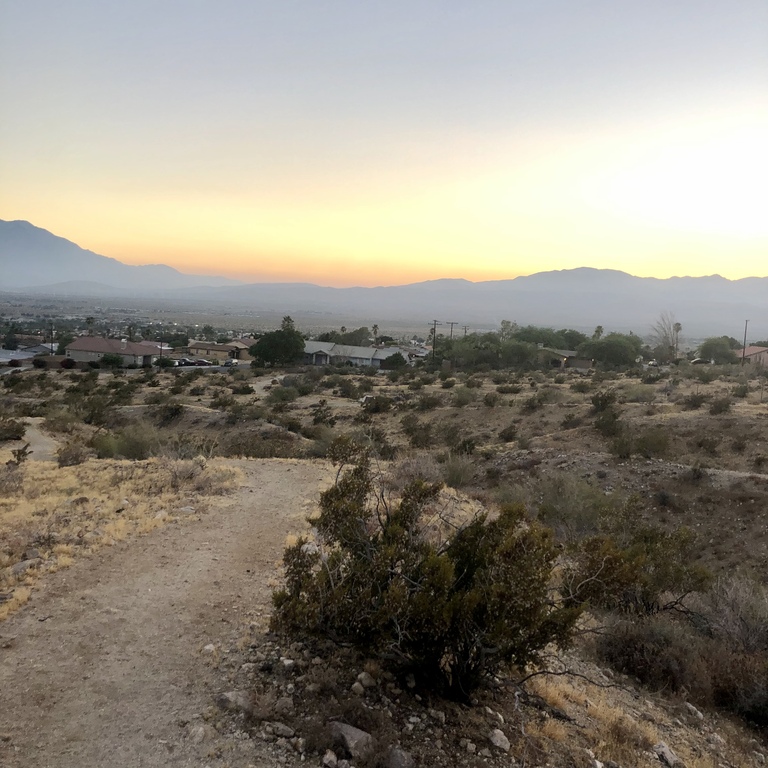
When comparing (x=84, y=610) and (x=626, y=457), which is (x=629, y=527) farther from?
(x=84, y=610)

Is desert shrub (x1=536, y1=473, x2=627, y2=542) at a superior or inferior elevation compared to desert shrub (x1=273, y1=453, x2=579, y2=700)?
inferior

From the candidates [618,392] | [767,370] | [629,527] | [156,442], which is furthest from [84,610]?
[767,370]

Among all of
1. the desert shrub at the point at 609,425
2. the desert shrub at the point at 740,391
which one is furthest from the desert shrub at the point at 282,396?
the desert shrub at the point at 740,391

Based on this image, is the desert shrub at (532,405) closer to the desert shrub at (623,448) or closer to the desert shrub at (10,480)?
the desert shrub at (623,448)


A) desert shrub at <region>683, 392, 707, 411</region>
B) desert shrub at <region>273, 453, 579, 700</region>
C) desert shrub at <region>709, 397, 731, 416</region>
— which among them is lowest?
desert shrub at <region>683, 392, 707, 411</region>

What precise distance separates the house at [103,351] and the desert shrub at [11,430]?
44663mm

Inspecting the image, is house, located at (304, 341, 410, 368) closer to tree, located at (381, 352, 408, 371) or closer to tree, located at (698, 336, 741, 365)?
tree, located at (381, 352, 408, 371)

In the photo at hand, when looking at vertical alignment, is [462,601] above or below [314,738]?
above

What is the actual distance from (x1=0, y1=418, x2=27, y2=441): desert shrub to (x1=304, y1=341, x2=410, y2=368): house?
48.1 metres

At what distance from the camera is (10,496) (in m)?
12.4

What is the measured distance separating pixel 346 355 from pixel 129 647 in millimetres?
68510

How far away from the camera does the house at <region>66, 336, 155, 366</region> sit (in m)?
67.1

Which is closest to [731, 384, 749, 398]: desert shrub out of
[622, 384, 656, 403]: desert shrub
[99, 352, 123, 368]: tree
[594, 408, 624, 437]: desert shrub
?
[622, 384, 656, 403]: desert shrub

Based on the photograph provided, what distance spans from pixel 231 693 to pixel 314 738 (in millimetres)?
1034
